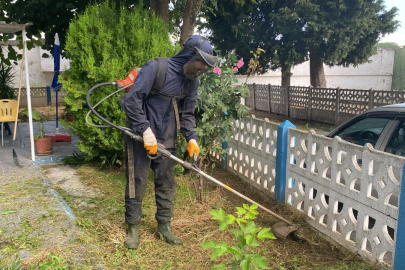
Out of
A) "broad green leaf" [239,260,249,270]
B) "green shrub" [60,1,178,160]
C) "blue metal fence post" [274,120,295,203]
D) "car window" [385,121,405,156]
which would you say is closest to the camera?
"broad green leaf" [239,260,249,270]

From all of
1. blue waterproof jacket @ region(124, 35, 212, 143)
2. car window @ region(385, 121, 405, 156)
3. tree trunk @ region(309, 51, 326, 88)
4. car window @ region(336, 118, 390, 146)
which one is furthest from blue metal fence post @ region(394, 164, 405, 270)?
tree trunk @ region(309, 51, 326, 88)

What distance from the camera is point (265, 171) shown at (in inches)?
198

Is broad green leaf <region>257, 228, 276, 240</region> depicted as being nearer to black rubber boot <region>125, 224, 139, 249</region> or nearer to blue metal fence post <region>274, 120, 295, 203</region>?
black rubber boot <region>125, 224, 139, 249</region>

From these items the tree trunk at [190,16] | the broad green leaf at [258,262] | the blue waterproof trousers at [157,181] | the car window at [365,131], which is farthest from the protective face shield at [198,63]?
the tree trunk at [190,16]

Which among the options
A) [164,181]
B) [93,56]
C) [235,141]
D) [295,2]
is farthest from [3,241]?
[295,2]

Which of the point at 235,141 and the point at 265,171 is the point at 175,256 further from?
the point at 235,141

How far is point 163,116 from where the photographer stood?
3352 millimetres

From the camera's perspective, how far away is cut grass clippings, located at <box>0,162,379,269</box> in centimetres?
313

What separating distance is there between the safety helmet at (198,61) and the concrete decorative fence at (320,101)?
843 centimetres

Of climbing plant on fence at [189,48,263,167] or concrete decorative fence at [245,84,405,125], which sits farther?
concrete decorative fence at [245,84,405,125]

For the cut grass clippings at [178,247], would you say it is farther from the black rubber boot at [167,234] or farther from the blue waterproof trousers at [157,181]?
the blue waterproof trousers at [157,181]

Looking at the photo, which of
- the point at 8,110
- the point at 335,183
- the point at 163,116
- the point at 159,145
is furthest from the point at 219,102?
the point at 8,110

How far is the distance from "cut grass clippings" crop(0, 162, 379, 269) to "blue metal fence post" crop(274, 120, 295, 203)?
21 cm

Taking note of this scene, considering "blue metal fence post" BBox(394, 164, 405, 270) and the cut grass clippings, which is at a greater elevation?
"blue metal fence post" BBox(394, 164, 405, 270)
